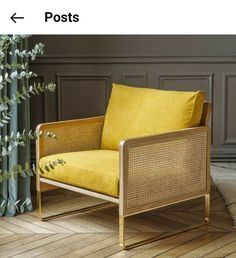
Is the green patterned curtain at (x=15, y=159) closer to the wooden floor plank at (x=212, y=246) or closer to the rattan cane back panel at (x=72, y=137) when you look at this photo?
the rattan cane back panel at (x=72, y=137)

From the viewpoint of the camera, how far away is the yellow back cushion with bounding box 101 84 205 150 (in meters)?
2.62

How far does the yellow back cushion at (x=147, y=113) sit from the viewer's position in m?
2.62

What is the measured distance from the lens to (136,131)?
2742mm

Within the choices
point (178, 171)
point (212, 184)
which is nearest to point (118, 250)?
point (178, 171)

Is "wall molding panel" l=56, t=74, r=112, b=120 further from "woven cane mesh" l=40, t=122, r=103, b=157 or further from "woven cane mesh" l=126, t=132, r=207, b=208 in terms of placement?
"woven cane mesh" l=126, t=132, r=207, b=208

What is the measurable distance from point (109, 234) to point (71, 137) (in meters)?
0.56

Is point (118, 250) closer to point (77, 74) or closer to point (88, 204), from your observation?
point (88, 204)

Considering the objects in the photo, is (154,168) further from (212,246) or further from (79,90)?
(79,90)

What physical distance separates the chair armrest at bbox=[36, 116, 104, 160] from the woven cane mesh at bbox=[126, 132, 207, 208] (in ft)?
1.90

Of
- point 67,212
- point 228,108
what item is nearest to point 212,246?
point 67,212

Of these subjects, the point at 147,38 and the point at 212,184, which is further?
the point at 147,38

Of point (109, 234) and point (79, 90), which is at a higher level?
point (79, 90)
